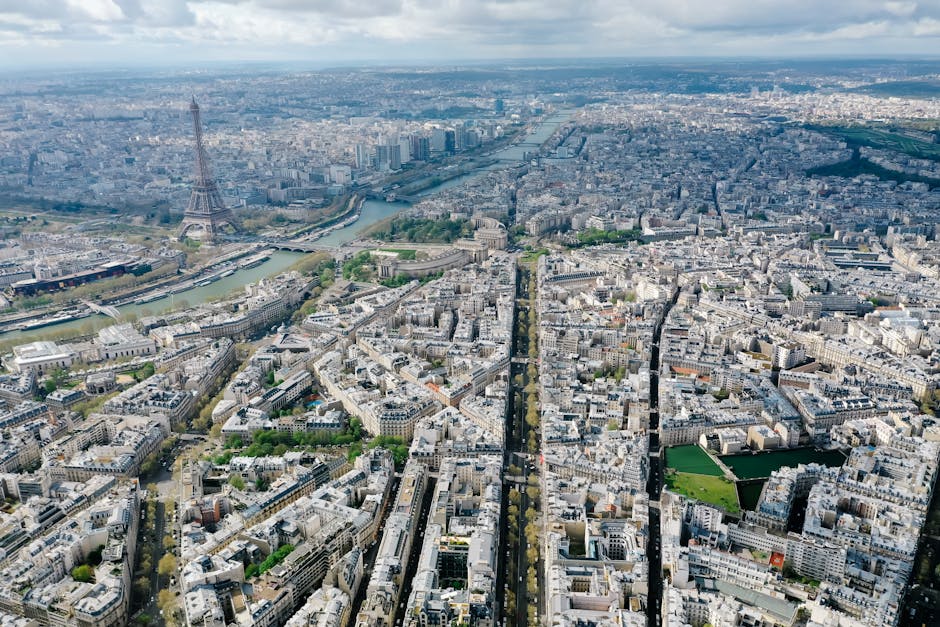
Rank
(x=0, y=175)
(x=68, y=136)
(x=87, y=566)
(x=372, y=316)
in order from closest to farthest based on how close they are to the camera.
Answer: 1. (x=87, y=566)
2. (x=372, y=316)
3. (x=0, y=175)
4. (x=68, y=136)

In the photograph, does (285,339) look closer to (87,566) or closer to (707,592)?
(87,566)

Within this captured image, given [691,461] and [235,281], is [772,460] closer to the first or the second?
[691,461]

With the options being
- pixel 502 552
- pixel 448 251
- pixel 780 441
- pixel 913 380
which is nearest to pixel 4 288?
pixel 448 251

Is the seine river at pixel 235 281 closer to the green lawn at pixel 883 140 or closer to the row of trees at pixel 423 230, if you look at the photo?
the row of trees at pixel 423 230

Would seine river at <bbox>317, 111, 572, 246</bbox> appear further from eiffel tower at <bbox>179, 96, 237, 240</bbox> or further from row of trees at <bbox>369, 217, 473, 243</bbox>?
eiffel tower at <bbox>179, 96, 237, 240</bbox>

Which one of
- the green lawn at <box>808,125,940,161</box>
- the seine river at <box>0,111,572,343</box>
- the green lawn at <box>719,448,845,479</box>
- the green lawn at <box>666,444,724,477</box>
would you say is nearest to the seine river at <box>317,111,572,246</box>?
the seine river at <box>0,111,572,343</box>
